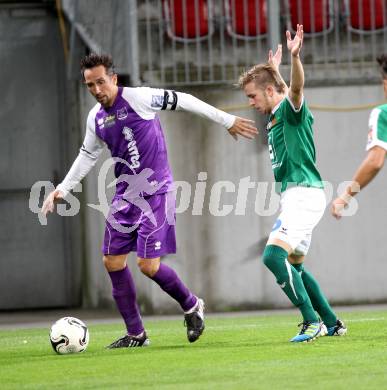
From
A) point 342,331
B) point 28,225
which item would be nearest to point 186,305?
point 342,331

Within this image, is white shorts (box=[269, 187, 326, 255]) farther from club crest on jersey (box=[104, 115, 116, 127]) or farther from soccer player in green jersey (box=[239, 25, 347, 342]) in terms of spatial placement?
club crest on jersey (box=[104, 115, 116, 127])

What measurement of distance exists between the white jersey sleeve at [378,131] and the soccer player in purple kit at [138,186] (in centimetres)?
186

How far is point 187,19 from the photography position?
13.2 m

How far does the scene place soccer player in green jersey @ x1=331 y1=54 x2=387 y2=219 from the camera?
21.0 feet

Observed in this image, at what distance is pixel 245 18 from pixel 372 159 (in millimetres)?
6983

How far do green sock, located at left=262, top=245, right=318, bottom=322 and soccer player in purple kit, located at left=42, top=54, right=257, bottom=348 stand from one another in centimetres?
86

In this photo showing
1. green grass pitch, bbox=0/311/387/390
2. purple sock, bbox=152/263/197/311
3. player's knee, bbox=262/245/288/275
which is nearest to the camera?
green grass pitch, bbox=0/311/387/390

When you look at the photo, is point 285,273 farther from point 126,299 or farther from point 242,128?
point 126,299

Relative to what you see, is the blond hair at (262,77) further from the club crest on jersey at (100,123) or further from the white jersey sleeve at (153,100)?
the club crest on jersey at (100,123)

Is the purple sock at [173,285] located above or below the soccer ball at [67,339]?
above

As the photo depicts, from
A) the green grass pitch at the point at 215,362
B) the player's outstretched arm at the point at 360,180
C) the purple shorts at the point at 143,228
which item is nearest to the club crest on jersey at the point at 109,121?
the purple shorts at the point at 143,228

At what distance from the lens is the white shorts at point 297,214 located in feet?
26.3

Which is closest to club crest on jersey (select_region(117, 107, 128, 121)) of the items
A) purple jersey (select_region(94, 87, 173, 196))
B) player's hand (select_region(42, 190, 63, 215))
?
purple jersey (select_region(94, 87, 173, 196))

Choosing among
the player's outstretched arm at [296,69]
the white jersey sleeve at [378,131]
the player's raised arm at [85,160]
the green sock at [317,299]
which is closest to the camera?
the white jersey sleeve at [378,131]
